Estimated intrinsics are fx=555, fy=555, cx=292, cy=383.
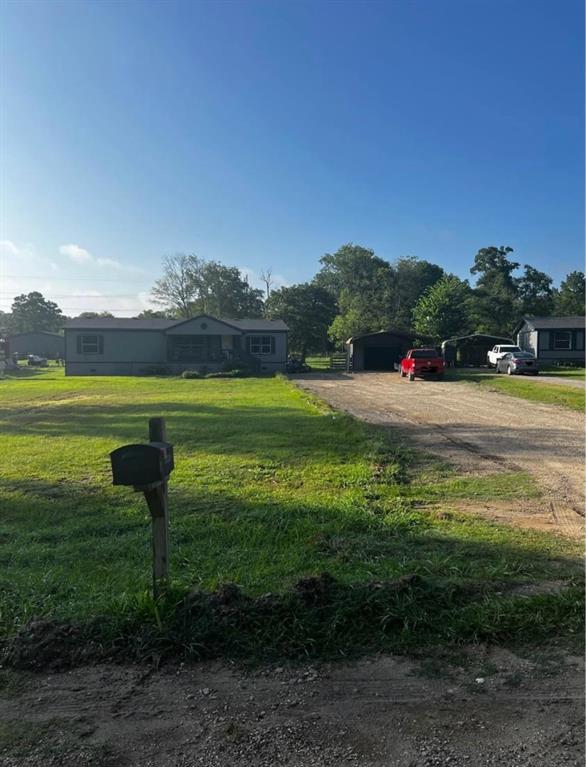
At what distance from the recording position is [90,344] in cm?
3959

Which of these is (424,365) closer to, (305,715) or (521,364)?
(521,364)

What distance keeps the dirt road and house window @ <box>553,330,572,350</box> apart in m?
23.8

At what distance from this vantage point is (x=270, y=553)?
4426mm

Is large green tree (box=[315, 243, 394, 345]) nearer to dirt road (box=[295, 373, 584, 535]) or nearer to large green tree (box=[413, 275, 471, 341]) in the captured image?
large green tree (box=[413, 275, 471, 341])

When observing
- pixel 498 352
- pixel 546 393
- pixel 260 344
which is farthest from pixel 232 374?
pixel 546 393

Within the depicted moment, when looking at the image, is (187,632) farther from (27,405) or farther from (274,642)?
(27,405)

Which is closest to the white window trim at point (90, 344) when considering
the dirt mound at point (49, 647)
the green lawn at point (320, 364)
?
the green lawn at point (320, 364)

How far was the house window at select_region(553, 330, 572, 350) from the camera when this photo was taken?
40.5 metres

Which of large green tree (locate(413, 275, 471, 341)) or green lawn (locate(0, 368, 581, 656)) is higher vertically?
large green tree (locate(413, 275, 471, 341))

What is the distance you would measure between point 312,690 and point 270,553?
5.90 ft

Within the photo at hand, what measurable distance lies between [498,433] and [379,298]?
6035 centimetres

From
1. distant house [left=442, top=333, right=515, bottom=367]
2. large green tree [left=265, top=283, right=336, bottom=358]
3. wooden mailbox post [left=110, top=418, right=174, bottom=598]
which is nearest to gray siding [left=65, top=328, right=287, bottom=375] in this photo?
distant house [left=442, top=333, right=515, bottom=367]

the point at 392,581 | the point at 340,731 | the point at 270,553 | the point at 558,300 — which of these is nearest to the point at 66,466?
the point at 270,553

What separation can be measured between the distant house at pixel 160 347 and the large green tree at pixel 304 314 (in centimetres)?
2373
